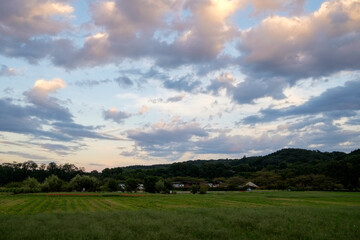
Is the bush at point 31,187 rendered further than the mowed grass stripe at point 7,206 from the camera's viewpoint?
Yes

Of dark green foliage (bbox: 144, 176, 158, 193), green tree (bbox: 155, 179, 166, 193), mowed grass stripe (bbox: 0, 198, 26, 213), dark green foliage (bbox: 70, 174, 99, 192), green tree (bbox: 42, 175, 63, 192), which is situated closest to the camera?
mowed grass stripe (bbox: 0, 198, 26, 213)

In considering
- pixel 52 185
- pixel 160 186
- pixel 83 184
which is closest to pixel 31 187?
pixel 52 185

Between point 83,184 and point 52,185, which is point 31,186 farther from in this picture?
point 83,184

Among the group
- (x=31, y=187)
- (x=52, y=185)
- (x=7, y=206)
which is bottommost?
(x=7, y=206)

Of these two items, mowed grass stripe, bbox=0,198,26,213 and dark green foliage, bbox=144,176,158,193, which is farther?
dark green foliage, bbox=144,176,158,193

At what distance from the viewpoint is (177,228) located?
86.1 feet

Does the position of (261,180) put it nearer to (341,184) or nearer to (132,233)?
(341,184)

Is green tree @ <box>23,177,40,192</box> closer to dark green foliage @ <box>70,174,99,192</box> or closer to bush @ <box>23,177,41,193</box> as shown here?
bush @ <box>23,177,41,193</box>

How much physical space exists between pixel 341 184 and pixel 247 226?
109808 mm

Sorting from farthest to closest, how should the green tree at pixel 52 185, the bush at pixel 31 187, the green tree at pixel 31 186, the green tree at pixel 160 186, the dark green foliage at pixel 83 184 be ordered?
the dark green foliage at pixel 83 184, the green tree at pixel 52 185, the green tree at pixel 160 186, the green tree at pixel 31 186, the bush at pixel 31 187

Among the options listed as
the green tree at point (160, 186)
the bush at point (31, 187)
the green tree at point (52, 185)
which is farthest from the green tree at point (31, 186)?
the green tree at point (160, 186)

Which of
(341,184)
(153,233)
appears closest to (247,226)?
(153,233)

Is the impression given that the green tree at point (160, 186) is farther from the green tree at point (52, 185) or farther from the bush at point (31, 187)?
the bush at point (31, 187)

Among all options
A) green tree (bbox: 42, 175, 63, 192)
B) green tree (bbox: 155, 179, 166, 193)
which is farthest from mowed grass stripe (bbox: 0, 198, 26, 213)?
green tree (bbox: 155, 179, 166, 193)
